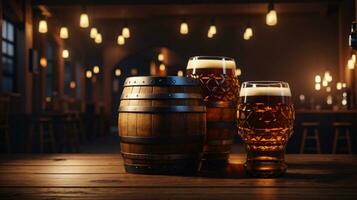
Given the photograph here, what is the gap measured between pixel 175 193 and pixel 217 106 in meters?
0.64

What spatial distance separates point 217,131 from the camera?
186cm

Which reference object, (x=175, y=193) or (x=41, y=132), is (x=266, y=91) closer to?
(x=175, y=193)

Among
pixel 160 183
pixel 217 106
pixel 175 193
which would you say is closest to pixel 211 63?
pixel 217 106

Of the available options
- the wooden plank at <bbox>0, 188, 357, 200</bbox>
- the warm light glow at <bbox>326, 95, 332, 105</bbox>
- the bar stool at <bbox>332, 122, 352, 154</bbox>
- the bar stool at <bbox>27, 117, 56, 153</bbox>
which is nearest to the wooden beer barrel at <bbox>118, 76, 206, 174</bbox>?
the wooden plank at <bbox>0, 188, 357, 200</bbox>

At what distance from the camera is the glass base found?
1.55 meters

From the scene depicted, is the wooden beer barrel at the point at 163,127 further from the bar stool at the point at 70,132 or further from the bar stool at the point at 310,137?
the bar stool at the point at 70,132

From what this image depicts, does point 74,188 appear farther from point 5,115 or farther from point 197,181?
point 5,115

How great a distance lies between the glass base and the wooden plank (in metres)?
0.22

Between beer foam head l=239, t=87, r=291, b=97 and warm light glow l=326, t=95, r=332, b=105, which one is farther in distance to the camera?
warm light glow l=326, t=95, r=332, b=105

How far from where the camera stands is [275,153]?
5.22 ft

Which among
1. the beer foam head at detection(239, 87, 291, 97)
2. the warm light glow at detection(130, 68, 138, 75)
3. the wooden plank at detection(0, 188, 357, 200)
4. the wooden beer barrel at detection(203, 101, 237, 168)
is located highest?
the warm light glow at detection(130, 68, 138, 75)

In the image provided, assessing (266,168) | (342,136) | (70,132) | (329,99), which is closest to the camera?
(266,168)

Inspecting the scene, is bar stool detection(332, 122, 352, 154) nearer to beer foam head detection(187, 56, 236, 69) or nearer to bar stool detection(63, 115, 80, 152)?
bar stool detection(63, 115, 80, 152)

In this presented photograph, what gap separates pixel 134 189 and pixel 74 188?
0.17 meters
